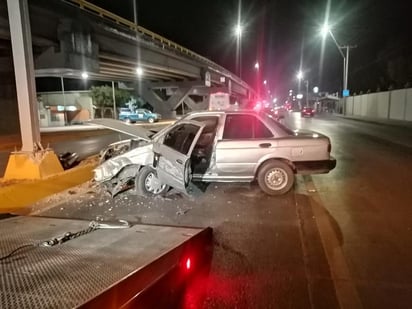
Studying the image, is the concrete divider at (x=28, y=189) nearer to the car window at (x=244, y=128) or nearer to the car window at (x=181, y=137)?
the car window at (x=181, y=137)

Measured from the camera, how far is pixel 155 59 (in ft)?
112

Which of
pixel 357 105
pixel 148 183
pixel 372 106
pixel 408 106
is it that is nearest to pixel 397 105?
pixel 408 106

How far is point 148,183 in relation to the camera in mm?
7652

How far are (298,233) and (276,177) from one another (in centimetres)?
242

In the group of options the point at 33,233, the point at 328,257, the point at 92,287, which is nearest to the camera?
the point at 92,287

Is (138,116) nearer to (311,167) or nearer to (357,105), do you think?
(357,105)

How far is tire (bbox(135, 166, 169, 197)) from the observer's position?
7574mm

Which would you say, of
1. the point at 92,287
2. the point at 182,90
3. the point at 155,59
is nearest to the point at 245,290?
the point at 92,287

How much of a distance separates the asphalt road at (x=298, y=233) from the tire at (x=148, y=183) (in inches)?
8.8

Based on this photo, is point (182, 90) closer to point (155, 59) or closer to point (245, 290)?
point (155, 59)

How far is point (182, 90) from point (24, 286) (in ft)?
173

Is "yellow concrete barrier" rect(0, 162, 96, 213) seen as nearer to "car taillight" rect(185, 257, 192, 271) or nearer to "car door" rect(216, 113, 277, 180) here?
"car door" rect(216, 113, 277, 180)

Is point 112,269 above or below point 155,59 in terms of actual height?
below

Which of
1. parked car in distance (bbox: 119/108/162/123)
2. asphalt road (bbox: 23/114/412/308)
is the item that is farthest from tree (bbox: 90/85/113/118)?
asphalt road (bbox: 23/114/412/308)
